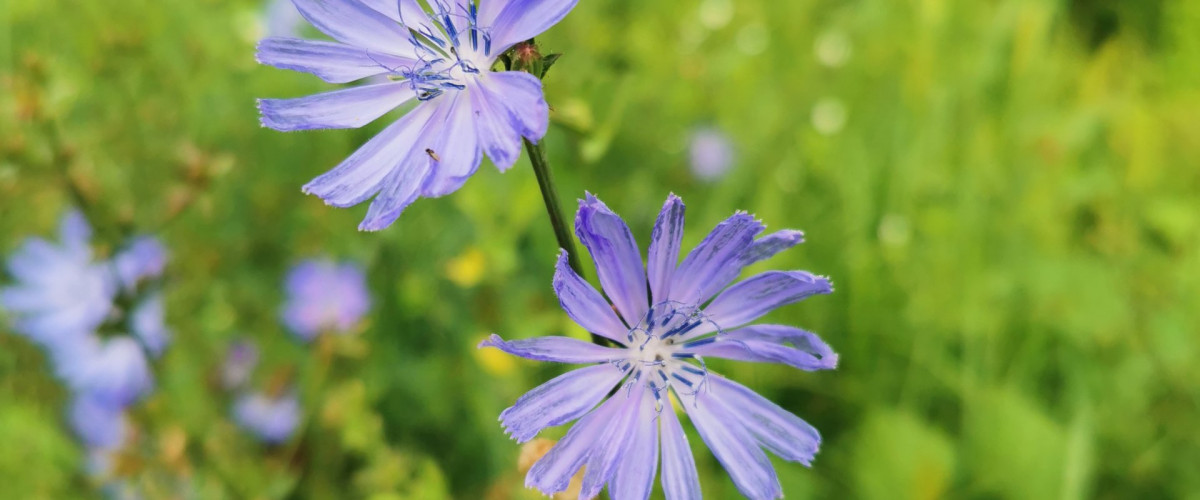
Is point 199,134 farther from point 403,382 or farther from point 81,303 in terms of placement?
point 403,382

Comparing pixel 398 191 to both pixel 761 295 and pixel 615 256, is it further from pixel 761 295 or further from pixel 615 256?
pixel 761 295

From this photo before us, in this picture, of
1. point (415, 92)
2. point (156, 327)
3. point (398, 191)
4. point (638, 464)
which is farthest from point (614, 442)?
point (156, 327)

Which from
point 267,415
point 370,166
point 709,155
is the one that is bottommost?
point 370,166

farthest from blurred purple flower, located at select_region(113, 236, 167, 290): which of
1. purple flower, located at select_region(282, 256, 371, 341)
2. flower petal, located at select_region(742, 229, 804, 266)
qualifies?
flower petal, located at select_region(742, 229, 804, 266)

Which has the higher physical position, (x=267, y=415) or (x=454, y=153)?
(x=267, y=415)

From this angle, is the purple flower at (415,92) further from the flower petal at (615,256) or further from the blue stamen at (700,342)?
the blue stamen at (700,342)

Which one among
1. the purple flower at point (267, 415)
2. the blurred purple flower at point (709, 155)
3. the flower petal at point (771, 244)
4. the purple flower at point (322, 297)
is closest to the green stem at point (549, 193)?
the flower petal at point (771, 244)
